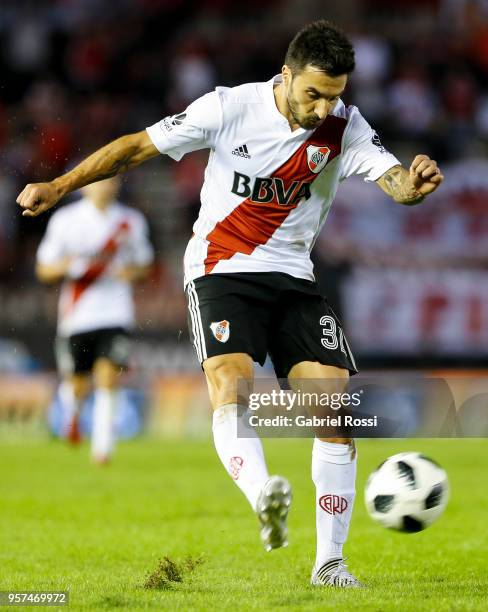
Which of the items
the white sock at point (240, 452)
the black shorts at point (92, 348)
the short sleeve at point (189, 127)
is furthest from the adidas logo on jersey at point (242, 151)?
the black shorts at point (92, 348)

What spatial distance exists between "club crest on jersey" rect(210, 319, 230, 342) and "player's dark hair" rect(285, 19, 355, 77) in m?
1.13

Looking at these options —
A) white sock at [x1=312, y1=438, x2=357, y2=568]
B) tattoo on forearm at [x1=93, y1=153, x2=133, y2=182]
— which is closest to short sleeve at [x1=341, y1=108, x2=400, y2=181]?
tattoo on forearm at [x1=93, y1=153, x2=133, y2=182]

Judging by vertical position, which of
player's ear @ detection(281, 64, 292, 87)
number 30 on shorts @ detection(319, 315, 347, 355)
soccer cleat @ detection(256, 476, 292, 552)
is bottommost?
soccer cleat @ detection(256, 476, 292, 552)

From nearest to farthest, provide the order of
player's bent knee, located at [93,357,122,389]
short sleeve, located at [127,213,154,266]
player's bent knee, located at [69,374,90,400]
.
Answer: short sleeve, located at [127,213,154,266] → player's bent knee, located at [93,357,122,389] → player's bent knee, located at [69,374,90,400]

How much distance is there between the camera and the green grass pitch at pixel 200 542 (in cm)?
508

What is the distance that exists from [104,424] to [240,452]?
695 cm

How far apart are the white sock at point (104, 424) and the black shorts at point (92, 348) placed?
0.38m

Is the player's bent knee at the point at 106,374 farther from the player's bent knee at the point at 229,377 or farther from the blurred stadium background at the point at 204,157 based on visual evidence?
the player's bent knee at the point at 229,377

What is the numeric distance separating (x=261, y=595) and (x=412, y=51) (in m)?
15.5

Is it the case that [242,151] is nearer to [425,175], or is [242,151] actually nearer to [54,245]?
[425,175]

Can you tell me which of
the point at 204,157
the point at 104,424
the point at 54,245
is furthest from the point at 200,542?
the point at 204,157

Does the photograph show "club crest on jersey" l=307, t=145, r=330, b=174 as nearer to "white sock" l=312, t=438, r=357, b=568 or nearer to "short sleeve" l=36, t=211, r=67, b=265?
"white sock" l=312, t=438, r=357, b=568

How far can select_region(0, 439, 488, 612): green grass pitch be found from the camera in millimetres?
5082

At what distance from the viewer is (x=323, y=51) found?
5.10 meters
